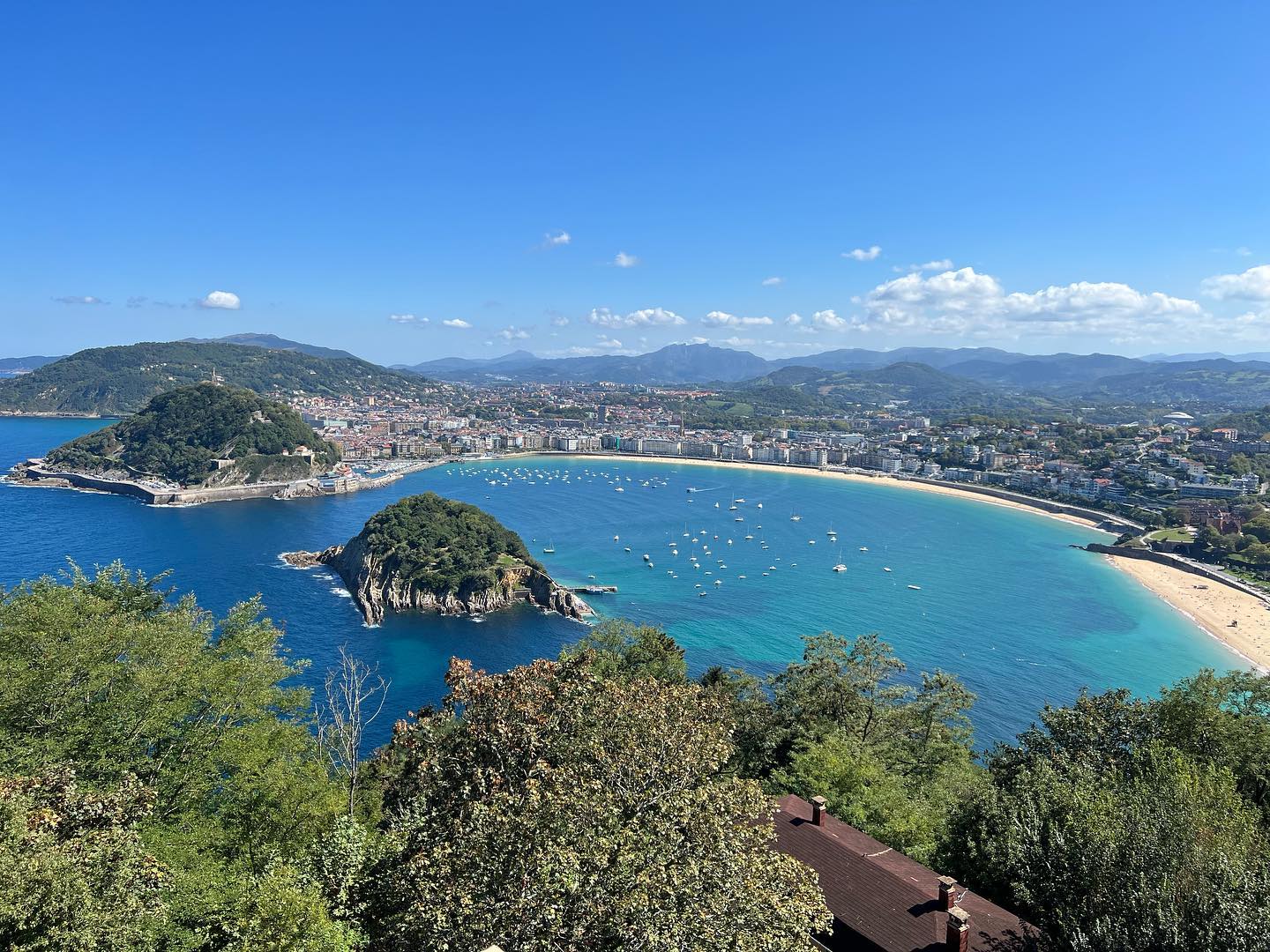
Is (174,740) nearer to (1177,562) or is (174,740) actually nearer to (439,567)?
(439,567)

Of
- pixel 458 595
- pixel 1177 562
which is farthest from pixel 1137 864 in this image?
pixel 1177 562

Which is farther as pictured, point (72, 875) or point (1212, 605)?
point (1212, 605)

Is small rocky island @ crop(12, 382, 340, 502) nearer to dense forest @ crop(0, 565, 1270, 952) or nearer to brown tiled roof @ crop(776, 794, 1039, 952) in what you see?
dense forest @ crop(0, 565, 1270, 952)

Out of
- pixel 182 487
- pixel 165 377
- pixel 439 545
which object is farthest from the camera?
pixel 165 377

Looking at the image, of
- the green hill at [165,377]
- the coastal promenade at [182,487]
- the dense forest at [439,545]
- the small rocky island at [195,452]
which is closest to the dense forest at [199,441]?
the small rocky island at [195,452]

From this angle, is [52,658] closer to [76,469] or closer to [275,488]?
[275,488]

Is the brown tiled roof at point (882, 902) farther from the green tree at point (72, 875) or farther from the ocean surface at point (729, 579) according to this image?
the ocean surface at point (729, 579)
